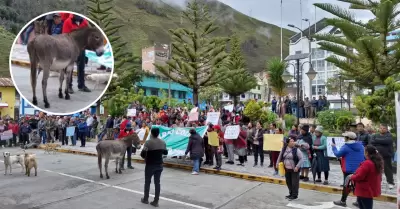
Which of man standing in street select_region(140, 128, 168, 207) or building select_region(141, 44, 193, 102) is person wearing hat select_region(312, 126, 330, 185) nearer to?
man standing in street select_region(140, 128, 168, 207)

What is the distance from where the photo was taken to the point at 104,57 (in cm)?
720

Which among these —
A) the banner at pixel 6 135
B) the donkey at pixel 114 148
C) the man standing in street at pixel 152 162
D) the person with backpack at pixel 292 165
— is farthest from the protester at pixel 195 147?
the banner at pixel 6 135

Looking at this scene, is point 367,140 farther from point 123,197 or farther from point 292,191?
point 123,197

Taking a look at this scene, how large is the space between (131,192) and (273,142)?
5.21m

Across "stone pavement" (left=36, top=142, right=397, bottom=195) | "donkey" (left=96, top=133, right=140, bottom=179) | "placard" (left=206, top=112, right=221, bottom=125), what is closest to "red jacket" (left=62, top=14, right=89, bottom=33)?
"donkey" (left=96, top=133, right=140, bottom=179)

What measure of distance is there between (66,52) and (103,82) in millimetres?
833

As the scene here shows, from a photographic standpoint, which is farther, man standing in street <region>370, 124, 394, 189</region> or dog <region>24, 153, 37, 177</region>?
dog <region>24, 153, 37, 177</region>

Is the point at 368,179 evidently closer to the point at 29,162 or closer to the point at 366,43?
the point at 29,162

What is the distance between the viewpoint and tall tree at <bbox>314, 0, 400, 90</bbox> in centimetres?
1588

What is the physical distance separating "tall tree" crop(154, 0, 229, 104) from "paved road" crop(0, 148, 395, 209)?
17233mm

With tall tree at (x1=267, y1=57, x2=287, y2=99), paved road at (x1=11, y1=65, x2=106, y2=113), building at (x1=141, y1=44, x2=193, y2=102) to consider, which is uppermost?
building at (x1=141, y1=44, x2=193, y2=102)

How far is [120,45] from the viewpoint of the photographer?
31.1m

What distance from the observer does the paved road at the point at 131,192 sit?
852 cm

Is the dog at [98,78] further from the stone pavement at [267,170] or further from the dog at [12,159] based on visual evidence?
the dog at [12,159]
